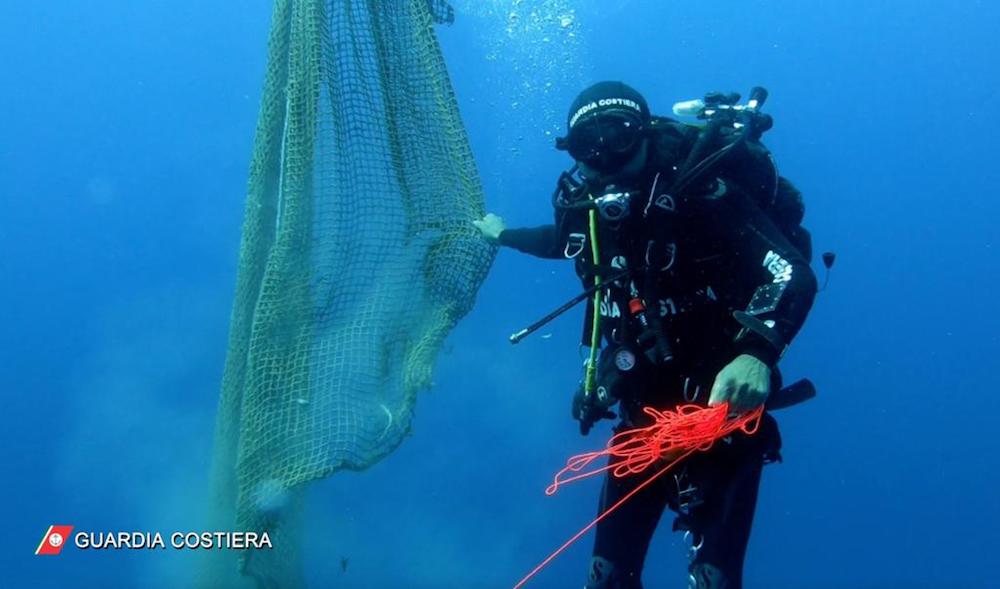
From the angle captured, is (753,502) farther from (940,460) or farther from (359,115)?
(940,460)

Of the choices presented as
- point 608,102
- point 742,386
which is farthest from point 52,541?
point 742,386

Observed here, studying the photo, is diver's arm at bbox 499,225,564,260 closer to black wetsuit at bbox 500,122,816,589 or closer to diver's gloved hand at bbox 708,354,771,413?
black wetsuit at bbox 500,122,816,589

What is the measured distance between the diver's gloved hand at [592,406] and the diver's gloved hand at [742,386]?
0.65 meters

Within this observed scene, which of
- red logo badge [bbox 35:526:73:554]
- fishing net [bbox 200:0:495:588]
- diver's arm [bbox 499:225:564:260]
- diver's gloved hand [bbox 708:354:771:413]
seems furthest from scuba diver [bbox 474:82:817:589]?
red logo badge [bbox 35:526:73:554]

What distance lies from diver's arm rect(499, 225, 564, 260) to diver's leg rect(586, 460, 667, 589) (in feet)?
4.29

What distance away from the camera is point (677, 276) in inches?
131

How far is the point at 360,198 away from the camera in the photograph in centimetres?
385

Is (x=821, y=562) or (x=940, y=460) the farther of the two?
(x=940, y=460)

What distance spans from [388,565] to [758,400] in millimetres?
8569

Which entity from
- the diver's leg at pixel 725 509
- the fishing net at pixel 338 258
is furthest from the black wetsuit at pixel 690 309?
the fishing net at pixel 338 258

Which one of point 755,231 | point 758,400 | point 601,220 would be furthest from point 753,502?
point 601,220

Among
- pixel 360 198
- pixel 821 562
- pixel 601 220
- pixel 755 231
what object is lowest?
pixel 755 231

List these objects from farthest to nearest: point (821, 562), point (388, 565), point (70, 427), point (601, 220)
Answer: point (821, 562)
point (70, 427)
point (388, 565)
point (601, 220)

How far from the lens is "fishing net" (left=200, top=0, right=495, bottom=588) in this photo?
3.43 meters
